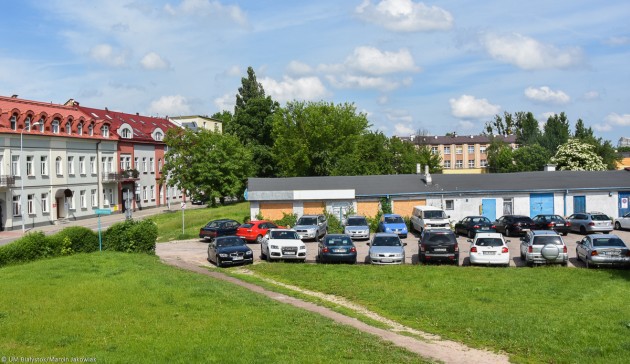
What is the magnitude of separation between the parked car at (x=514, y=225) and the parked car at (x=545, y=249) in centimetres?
1067

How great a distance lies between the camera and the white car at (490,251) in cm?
2559

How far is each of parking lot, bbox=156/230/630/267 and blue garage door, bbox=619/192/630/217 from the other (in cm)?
612

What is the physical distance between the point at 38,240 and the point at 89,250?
8.49 feet

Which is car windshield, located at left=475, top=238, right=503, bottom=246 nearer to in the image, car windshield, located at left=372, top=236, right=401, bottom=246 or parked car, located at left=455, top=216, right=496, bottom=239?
car windshield, located at left=372, top=236, right=401, bottom=246

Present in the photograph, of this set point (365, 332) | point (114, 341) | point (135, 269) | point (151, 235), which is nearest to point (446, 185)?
point (151, 235)

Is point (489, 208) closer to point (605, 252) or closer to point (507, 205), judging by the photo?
point (507, 205)

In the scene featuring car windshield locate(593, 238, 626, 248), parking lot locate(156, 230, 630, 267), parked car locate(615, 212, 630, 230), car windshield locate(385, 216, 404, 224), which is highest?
car windshield locate(385, 216, 404, 224)

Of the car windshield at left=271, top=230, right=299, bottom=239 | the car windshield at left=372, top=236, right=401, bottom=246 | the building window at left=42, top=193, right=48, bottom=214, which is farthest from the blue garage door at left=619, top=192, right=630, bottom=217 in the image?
the building window at left=42, top=193, right=48, bottom=214

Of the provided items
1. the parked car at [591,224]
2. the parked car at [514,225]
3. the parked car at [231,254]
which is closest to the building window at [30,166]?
the parked car at [231,254]

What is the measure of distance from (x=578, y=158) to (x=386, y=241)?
5398cm

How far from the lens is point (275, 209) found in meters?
43.4

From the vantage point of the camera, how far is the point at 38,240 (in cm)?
2786

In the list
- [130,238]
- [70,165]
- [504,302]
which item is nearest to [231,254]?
[130,238]

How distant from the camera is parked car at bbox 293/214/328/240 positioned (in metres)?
36.9
